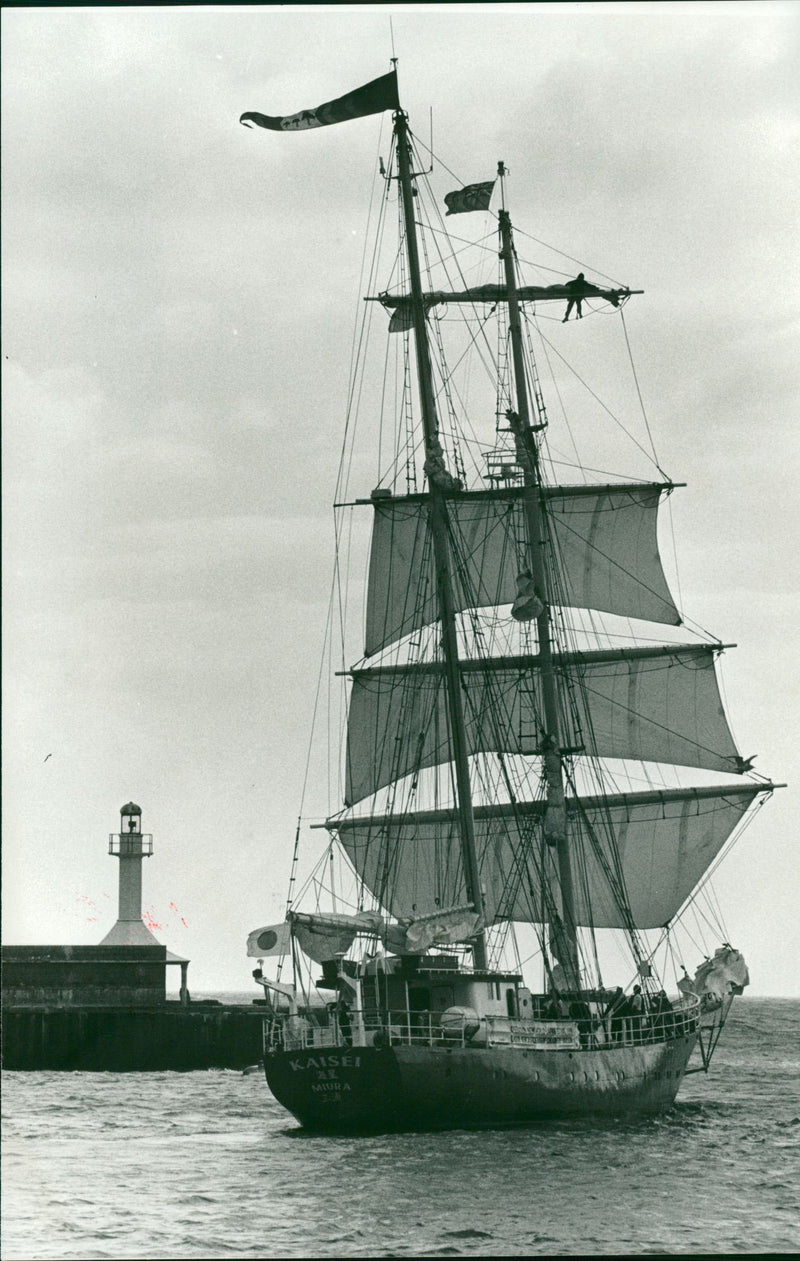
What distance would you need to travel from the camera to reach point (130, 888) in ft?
228

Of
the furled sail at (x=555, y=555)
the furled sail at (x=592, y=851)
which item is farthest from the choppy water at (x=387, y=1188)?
the furled sail at (x=555, y=555)

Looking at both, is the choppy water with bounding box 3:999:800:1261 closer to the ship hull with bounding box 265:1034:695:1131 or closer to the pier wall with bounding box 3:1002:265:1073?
the ship hull with bounding box 265:1034:695:1131

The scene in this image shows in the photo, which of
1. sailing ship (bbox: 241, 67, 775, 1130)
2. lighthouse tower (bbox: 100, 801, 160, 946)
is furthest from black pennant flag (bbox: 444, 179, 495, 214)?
lighthouse tower (bbox: 100, 801, 160, 946)

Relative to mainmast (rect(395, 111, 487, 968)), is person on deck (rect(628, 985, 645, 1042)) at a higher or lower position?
lower

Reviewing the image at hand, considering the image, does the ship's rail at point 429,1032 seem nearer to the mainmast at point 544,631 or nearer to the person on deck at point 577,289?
the mainmast at point 544,631

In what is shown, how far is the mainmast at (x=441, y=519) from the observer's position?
1686 inches

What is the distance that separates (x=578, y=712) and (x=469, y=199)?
726 inches

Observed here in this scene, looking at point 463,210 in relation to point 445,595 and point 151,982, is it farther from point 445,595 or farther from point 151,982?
point 151,982

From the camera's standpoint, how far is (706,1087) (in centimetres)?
5956

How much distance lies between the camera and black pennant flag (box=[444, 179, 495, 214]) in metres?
47.3

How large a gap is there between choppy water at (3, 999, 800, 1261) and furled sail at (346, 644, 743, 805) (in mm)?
13425

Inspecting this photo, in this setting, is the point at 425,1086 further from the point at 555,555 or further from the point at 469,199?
the point at 555,555

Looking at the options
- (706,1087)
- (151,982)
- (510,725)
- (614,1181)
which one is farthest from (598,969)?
(151,982)

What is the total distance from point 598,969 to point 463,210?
806 inches
